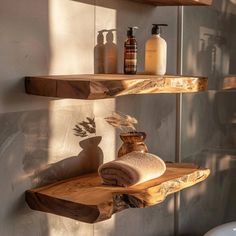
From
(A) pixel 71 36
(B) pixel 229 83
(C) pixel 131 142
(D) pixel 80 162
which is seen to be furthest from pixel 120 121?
(B) pixel 229 83

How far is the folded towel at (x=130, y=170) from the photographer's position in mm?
1359

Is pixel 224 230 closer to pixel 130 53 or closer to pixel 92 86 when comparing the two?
pixel 130 53

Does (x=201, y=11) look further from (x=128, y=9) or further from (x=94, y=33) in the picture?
(x=94, y=33)

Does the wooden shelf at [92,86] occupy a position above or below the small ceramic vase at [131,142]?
above

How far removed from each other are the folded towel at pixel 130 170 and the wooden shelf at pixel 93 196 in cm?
2

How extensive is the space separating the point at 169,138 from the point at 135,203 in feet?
2.32

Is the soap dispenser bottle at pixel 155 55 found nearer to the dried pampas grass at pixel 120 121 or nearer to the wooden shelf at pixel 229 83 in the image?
the dried pampas grass at pixel 120 121

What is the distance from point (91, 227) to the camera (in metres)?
1.57

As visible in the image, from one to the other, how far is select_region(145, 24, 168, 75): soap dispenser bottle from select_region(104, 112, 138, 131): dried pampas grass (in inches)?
7.5

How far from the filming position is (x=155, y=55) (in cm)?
160

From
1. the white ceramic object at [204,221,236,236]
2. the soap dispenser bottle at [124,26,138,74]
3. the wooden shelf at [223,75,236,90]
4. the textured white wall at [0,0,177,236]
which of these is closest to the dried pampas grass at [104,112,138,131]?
the textured white wall at [0,0,177,236]

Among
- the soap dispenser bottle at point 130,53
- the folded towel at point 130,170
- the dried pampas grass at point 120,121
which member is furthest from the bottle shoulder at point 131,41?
the folded towel at point 130,170

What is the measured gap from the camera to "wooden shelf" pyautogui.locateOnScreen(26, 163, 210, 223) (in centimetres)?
121

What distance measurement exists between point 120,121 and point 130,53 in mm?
259
